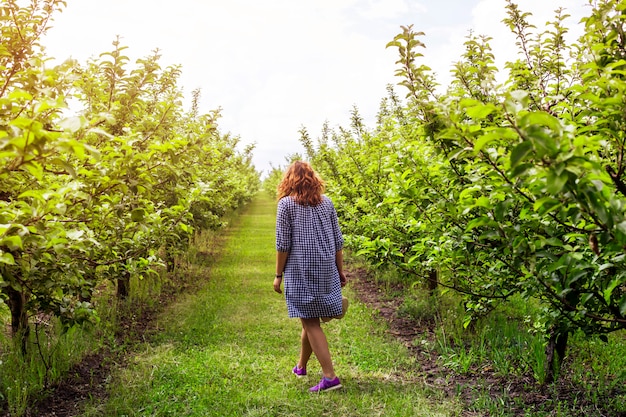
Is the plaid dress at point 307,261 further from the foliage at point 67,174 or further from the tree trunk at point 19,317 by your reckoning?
the tree trunk at point 19,317

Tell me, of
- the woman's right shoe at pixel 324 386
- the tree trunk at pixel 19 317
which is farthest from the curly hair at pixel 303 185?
the tree trunk at pixel 19 317

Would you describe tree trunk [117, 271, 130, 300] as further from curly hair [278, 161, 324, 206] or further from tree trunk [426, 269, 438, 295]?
tree trunk [426, 269, 438, 295]

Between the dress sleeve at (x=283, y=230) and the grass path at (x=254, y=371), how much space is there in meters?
1.15

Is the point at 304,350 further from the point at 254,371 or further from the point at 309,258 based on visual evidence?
the point at 309,258

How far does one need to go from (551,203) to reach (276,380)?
3175 millimetres

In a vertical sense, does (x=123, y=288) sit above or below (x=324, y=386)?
above

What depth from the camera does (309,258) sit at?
401 cm

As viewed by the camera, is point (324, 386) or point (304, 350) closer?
point (324, 386)

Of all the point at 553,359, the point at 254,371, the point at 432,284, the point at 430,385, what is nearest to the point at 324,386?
the point at 254,371

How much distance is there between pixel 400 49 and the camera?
10.3ft

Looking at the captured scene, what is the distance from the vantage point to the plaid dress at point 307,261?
400 cm

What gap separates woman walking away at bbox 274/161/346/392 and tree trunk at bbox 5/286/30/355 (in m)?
2.06

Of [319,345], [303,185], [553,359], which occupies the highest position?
[303,185]

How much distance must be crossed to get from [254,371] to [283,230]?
4.57 feet
